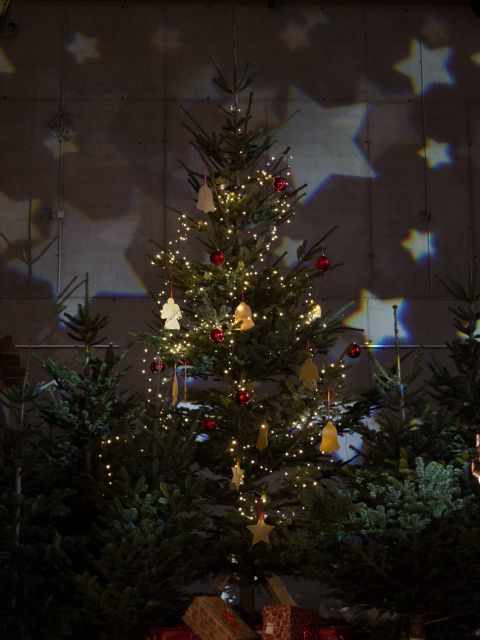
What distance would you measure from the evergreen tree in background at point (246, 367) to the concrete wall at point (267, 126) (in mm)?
2942

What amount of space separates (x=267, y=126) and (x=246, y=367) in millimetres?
4133

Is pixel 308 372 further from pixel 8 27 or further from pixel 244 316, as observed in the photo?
pixel 8 27

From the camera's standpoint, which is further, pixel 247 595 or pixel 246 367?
pixel 246 367

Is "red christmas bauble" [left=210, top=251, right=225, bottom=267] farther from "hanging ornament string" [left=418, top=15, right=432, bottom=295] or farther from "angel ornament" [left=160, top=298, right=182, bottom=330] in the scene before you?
"hanging ornament string" [left=418, top=15, right=432, bottom=295]

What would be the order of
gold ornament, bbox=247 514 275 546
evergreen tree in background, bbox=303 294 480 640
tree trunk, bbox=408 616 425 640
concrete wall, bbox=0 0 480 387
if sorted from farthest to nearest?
concrete wall, bbox=0 0 480 387 < gold ornament, bbox=247 514 275 546 < tree trunk, bbox=408 616 425 640 < evergreen tree in background, bbox=303 294 480 640

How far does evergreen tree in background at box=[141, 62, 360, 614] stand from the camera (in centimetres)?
713

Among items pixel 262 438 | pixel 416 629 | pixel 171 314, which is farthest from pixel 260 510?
pixel 171 314

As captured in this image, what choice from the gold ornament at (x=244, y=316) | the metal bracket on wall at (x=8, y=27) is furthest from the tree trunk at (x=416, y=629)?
the metal bracket on wall at (x=8, y=27)

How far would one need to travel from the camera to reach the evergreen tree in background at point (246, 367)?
7.13 m

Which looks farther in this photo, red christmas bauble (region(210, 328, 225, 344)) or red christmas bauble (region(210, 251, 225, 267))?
red christmas bauble (region(210, 251, 225, 267))

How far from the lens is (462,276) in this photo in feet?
35.1

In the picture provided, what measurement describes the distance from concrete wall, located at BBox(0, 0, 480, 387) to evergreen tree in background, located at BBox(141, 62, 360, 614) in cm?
294

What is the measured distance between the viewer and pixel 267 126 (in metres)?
10.9

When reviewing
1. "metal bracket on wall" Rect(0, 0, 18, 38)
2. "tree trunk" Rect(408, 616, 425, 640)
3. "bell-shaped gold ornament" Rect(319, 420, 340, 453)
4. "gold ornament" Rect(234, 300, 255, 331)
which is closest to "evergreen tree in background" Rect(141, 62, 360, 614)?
"gold ornament" Rect(234, 300, 255, 331)
